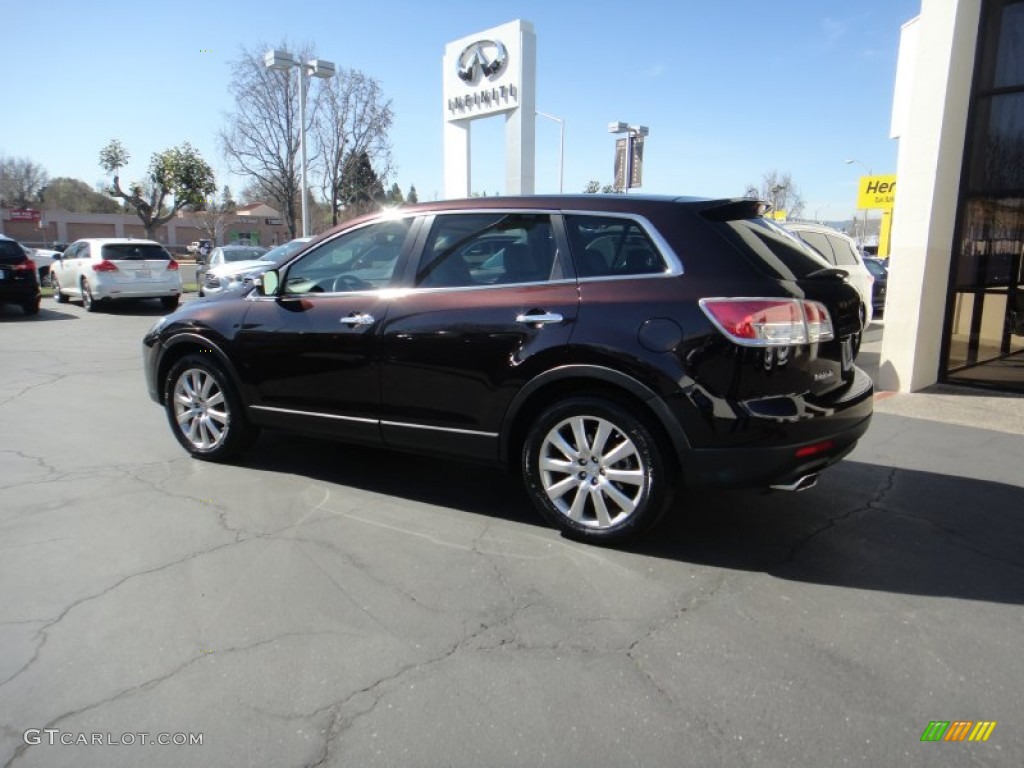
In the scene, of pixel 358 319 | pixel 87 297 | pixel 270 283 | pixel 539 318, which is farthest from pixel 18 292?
pixel 539 318

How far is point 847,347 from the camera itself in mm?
3771

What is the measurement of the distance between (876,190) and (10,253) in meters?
30.0

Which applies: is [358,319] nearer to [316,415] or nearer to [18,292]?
[316,415]

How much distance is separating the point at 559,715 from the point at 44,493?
12.4 ft

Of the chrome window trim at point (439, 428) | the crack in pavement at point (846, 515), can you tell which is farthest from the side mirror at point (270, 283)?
the crack in pavement at point (846, 515)

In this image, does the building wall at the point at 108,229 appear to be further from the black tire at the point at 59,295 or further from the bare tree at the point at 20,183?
the black tire at the point at 59,295

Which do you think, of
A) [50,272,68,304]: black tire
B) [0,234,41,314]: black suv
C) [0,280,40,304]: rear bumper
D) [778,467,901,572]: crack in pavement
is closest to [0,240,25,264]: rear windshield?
[0,234,41,314]: black suv

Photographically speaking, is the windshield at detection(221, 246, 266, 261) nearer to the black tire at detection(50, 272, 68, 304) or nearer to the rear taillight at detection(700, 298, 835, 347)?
the black tire at detection(50, 272, 68, 304)

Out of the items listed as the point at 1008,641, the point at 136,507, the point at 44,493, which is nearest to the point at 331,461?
the point at 136,507

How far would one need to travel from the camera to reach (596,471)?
370 cm

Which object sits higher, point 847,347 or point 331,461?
point 847,347

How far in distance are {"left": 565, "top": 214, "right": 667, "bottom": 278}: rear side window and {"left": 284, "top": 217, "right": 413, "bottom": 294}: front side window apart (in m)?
1.14

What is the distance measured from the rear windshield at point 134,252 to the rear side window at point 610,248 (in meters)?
15.4

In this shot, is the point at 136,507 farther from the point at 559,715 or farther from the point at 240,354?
the point at 559,715
